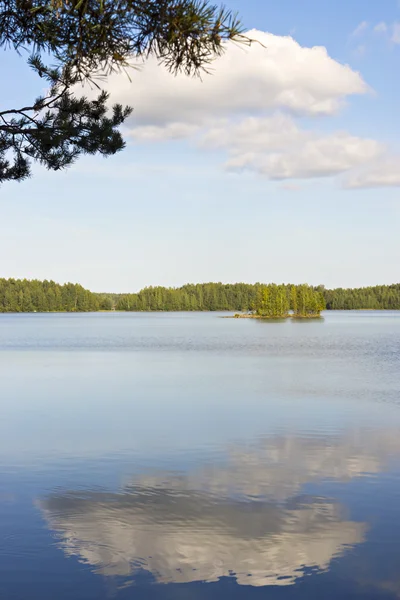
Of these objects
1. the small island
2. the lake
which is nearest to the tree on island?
the lake

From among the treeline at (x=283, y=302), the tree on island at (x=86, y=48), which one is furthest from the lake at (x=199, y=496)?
the treeline at (x=283, y=302)

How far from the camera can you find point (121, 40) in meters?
6.75

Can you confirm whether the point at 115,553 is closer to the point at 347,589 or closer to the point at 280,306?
the point at 347,589

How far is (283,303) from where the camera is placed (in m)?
158

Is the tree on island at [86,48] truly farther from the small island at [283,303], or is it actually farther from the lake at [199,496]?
the small island at [283,303]

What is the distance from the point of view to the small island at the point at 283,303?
15762cm

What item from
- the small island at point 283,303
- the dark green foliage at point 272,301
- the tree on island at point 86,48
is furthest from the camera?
the small island at point 283,303

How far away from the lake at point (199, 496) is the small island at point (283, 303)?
135593mm

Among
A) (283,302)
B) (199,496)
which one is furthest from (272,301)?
(199,496)

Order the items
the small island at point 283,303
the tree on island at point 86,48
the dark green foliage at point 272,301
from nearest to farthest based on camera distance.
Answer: the tree on island at point 86,48 < the dark green foliage at point 272,301 < the small island at point 283,303

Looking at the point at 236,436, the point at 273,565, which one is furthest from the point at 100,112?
the point at 236,436

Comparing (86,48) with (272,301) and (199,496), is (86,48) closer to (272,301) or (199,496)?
(199,496)

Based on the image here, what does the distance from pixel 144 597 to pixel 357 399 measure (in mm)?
15769

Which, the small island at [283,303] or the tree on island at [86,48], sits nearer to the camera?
the tree on island at [86,48]
